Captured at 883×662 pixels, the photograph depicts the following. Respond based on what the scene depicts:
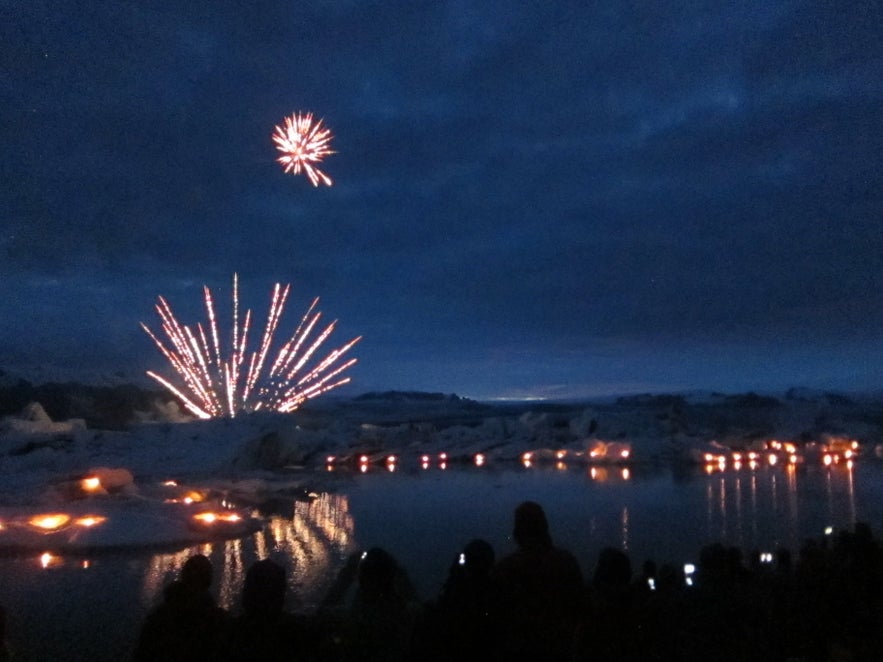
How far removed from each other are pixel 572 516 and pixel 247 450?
49.6ft

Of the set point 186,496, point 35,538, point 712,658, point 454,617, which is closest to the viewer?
point 454,617

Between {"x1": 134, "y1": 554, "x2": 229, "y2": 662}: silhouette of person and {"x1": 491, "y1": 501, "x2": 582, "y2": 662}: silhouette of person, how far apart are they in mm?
1497

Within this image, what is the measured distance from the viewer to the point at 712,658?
16.8ft

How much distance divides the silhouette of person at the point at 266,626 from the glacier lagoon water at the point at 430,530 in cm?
399

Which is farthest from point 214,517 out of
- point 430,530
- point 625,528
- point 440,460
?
point 440,460

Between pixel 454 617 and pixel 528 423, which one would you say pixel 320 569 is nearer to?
pixel 454 617

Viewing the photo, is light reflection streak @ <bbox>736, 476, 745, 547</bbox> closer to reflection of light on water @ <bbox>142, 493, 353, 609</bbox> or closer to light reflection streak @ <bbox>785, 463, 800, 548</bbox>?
light reflection streak @ <bbox>785, 463, 800, 548</bbox>

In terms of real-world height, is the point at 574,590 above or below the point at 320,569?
above

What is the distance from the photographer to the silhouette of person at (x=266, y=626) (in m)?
4.02

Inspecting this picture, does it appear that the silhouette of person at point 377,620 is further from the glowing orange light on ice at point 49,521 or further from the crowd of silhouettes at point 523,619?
the glowing orange light on ice at point 49,521

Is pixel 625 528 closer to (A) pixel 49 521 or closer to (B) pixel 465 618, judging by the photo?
(A) pixel 49 521

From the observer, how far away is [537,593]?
185 inches

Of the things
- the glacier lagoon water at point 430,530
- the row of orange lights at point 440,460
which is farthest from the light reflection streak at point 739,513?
the row of orange lights at point 440,460

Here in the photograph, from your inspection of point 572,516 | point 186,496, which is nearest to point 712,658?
point 572,516
